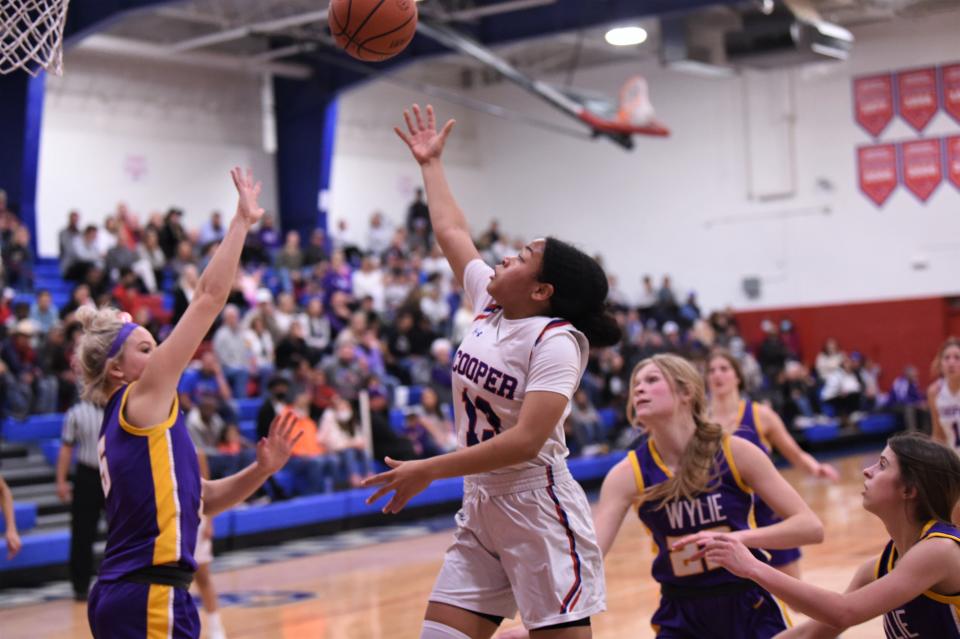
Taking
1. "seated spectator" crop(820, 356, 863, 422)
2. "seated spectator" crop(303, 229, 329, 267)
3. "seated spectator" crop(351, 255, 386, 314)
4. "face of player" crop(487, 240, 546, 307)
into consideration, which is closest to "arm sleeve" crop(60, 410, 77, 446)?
"face of player" crop(487, 240, 546, 307)

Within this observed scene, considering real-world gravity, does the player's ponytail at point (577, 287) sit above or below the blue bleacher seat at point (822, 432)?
above

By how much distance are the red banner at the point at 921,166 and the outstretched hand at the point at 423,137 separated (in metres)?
18.7

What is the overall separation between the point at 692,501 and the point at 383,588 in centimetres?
471

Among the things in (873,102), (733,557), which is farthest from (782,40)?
(733,557)

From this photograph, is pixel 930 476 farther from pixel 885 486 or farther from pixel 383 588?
pixel 383 588

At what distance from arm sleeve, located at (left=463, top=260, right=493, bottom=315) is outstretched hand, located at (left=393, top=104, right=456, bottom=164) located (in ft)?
1.36

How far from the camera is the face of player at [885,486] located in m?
3.08

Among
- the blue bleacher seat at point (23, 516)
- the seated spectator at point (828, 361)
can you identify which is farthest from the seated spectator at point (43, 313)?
the seated spectator at point (828, 361)

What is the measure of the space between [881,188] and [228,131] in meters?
11.4

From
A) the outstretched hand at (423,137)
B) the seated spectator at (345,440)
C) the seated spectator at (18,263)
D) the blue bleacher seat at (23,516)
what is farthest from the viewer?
the seated spectator at (18,263)

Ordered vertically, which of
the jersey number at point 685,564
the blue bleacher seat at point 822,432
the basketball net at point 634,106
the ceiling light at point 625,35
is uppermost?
the ceiling light at point 625,35

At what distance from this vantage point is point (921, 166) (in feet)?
68.6

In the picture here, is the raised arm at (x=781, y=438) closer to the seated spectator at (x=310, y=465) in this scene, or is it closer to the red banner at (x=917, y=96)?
the seated spectator at (x=310, y=465)

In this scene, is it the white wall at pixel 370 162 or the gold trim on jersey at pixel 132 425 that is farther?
the white wall at pixel 370 162
